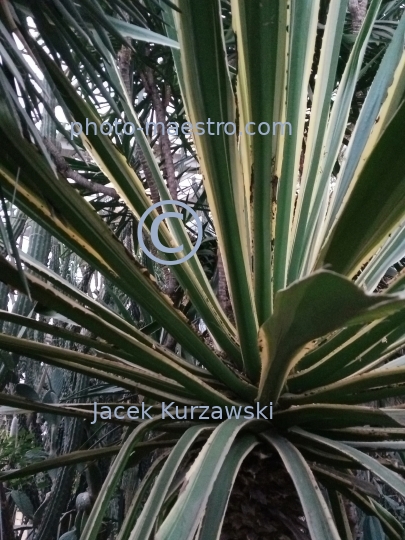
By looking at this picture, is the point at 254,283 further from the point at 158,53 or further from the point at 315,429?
the point at 158,53

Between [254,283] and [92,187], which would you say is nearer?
[254,283]

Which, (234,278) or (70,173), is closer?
(234,278)

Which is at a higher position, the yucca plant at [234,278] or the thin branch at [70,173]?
the thin branch at [70,173]

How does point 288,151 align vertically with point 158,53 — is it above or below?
below

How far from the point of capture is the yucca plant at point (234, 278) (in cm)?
49

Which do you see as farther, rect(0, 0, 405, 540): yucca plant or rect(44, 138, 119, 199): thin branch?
rect(44, 138, 119, 199): thin branch

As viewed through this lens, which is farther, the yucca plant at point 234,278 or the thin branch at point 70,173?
the thin branch at point 70,173

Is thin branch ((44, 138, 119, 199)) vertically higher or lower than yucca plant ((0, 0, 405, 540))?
higher

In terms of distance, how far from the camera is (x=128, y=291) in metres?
0.67

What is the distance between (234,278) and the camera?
671 millimetres

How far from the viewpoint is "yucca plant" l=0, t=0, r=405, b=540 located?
49cm

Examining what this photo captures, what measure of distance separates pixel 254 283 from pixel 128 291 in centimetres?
17

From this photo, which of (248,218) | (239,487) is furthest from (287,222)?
(239,487)

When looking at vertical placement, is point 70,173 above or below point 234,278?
above
